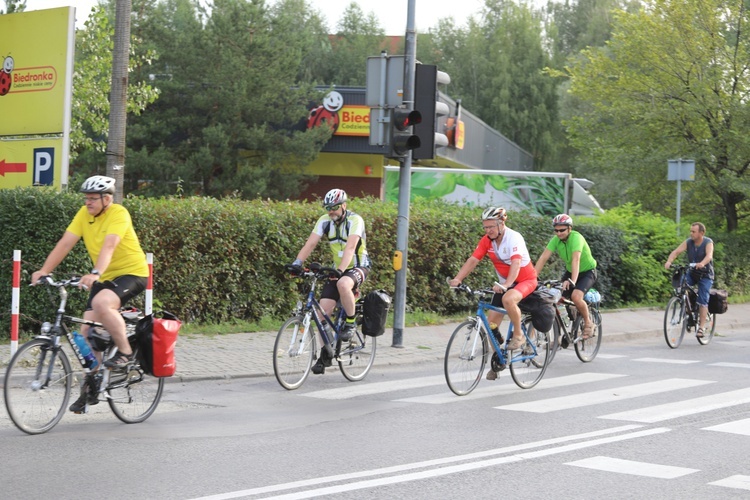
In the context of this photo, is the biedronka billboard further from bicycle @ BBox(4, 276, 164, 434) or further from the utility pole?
bicycle @ BBox(4, 276, 164, 434)

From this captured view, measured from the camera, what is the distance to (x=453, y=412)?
9.10 metres

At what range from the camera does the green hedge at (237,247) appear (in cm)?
1245

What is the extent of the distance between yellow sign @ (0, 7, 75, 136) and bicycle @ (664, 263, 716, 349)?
Result: 8.96m

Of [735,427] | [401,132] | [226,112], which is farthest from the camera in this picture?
[226,112]

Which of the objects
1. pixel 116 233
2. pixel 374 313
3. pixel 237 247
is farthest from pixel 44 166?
pixel 116 233

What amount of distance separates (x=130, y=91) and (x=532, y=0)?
48.9 metres

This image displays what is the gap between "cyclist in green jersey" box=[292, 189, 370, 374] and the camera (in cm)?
1028

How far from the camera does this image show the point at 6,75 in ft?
49.1

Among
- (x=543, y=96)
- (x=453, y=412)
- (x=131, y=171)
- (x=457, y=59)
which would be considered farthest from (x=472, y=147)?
(x=453, y=412)

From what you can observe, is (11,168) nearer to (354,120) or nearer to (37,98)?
(37,98)

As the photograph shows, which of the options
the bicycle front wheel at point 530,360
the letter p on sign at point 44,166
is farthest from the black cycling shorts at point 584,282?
the letter p on sign at point 44,166

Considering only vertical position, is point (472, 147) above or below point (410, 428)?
above

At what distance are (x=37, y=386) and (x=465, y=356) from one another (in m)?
4.10

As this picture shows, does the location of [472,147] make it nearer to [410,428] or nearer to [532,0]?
[532,0]
